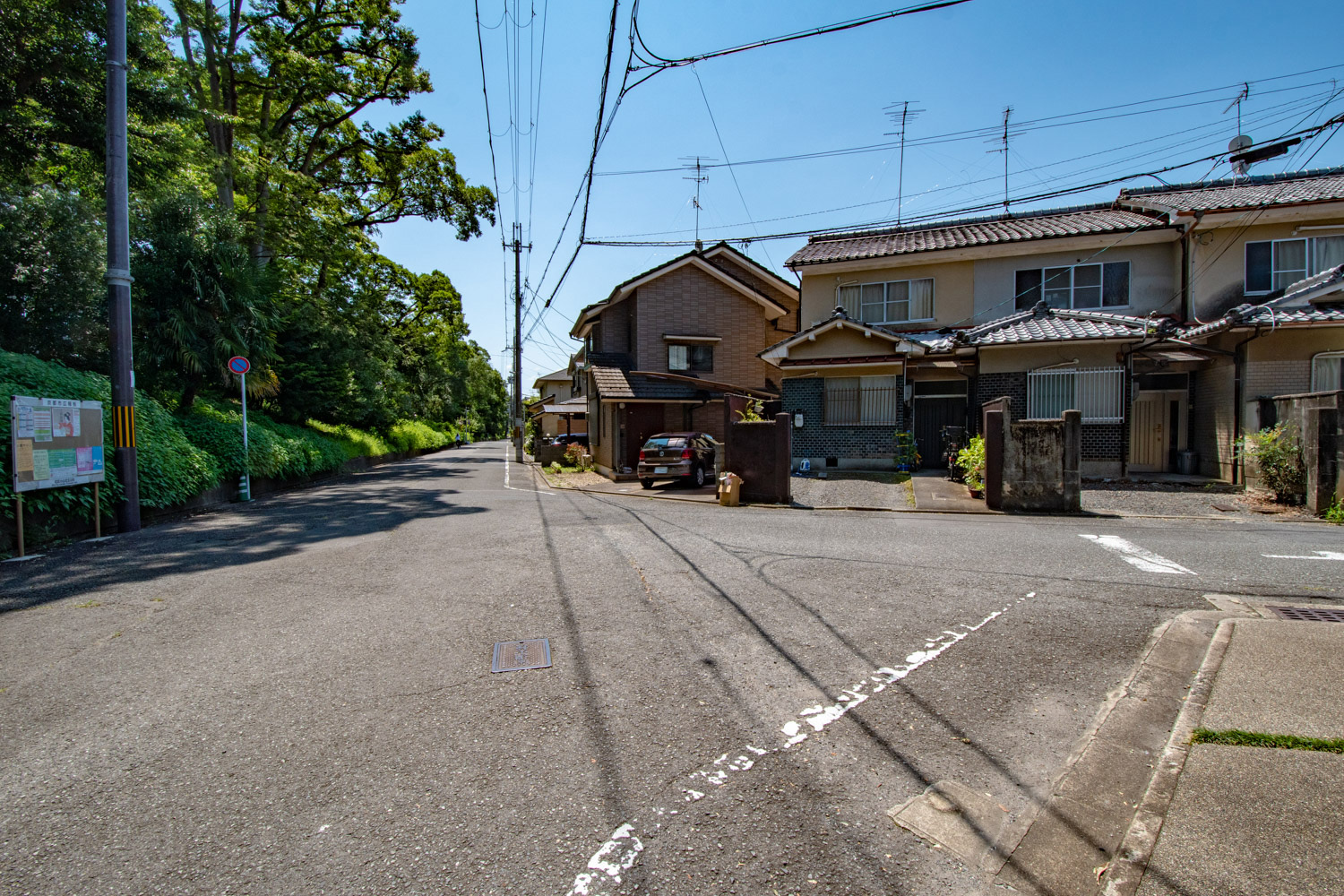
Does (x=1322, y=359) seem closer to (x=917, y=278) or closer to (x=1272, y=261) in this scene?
(x=1272, y=261)

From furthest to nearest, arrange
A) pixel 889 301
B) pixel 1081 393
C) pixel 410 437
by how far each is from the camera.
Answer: pixel 410 437 < pixel 889 301 < pixel 1081 393

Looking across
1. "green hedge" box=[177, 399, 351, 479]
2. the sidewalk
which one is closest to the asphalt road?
the sidewalk

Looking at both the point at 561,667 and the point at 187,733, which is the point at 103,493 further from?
the point at 561,667

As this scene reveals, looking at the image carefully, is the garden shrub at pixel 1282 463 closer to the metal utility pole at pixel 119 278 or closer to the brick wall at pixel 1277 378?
the brick wall at pixel 1277 378

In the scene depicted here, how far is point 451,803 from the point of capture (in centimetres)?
275

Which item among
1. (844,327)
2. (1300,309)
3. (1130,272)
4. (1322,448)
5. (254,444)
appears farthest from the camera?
(844,327)

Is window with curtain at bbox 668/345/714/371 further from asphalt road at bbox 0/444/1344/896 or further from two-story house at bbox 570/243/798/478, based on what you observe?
asphalt road at bbox 0/444/1344/896

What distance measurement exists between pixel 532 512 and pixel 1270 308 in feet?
54.5

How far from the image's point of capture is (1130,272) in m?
17.2

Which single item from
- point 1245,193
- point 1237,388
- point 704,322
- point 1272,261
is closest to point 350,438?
point 704,322

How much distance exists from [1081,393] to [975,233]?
724cm

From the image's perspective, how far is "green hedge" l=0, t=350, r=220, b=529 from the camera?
8312mm

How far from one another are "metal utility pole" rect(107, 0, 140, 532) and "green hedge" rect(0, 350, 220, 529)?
0.20 metres

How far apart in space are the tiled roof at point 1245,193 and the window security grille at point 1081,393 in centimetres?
523
